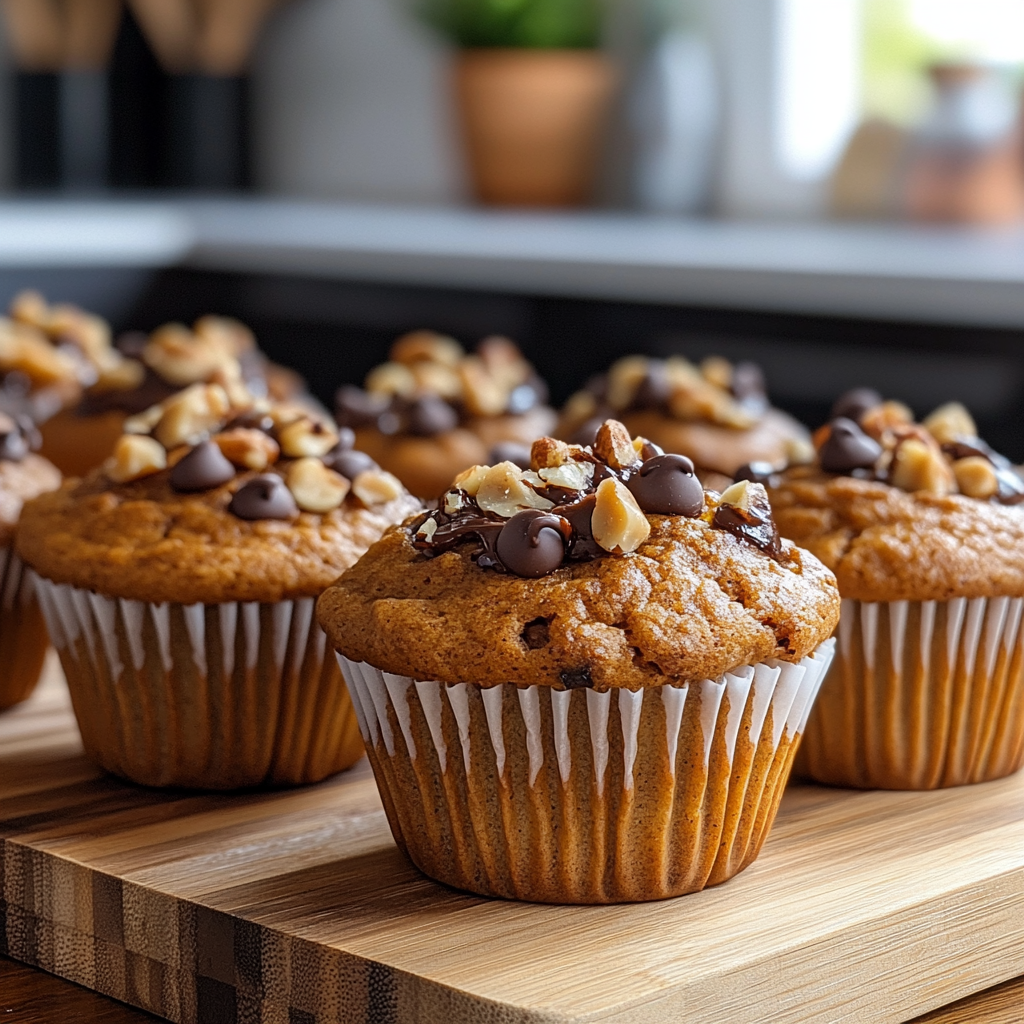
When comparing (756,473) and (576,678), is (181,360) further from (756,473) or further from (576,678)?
(576,678)

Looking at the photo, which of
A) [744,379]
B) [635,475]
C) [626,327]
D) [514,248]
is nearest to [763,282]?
[626,327]

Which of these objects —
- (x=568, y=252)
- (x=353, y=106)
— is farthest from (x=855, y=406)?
(x=353, y=106)

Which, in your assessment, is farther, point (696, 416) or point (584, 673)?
point (696, 416)

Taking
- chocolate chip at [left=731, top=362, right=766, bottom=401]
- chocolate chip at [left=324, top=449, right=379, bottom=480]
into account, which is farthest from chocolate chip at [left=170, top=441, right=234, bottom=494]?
chocolate chip at [left=731, top=362, right=766, bottom=401]

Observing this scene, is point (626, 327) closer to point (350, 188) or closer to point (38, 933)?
point (350, 188)

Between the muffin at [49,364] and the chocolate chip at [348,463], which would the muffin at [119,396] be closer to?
the muffin at [49,364]

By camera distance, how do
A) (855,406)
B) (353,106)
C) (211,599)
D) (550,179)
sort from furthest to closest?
(353,106) → (550,179) → (855,406) → (211,599)

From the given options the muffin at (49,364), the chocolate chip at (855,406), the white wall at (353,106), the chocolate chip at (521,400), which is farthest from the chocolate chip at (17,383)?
the white wall at (353,106)
